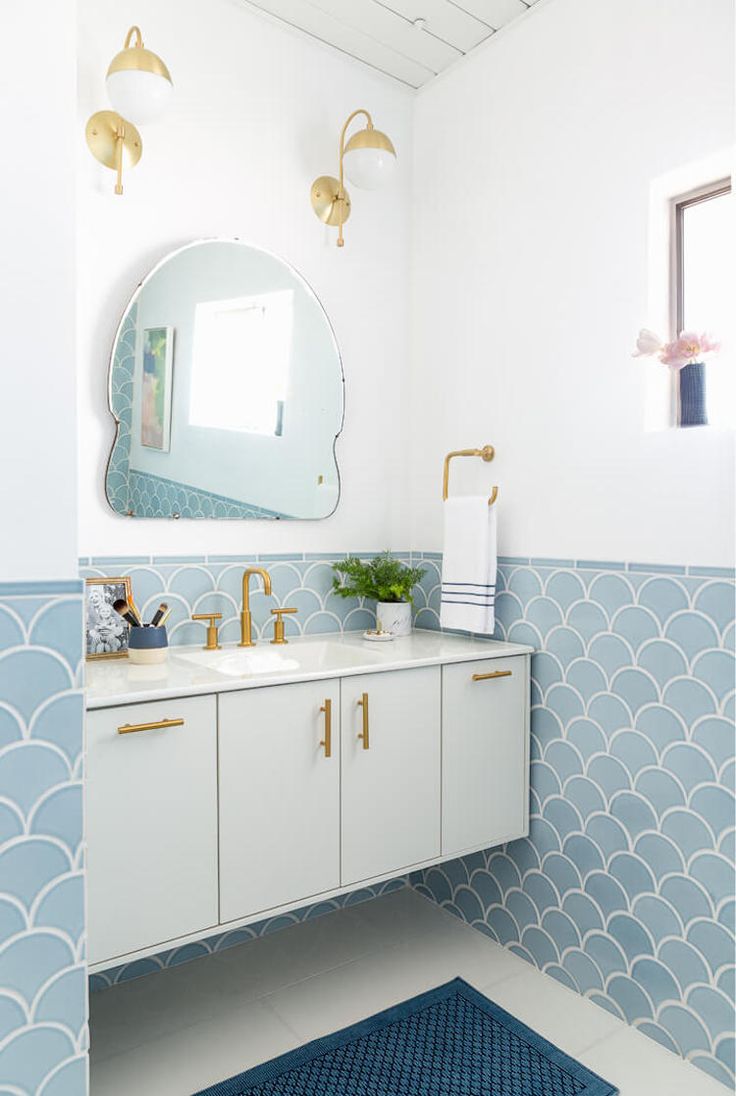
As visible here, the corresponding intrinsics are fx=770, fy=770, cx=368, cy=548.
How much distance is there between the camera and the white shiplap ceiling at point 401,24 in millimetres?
2225

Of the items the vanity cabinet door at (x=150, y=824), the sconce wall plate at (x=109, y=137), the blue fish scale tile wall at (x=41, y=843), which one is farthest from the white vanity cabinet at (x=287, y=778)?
the sconce wall plate at (x=109, y=137)

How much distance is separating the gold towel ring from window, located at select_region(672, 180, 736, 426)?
0.62 meters

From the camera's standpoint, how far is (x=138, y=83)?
1.81 metres

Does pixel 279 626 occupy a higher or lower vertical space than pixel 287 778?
higher

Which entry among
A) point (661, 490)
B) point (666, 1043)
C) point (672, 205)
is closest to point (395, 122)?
point (672, 205)

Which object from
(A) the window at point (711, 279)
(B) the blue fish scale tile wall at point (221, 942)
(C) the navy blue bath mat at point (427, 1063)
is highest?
(A) the window at point (711, 279)

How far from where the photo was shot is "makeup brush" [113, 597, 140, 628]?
1.94m

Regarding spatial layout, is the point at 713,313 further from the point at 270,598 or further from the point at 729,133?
the point at 270,598

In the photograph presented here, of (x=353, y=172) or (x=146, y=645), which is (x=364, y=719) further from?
(x=353, y=172)

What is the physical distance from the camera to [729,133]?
1748mm

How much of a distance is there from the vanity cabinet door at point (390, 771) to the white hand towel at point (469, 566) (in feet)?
0.96

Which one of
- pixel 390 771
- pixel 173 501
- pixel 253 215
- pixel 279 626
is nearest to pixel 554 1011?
pixel 390 771

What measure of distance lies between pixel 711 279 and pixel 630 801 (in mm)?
1325

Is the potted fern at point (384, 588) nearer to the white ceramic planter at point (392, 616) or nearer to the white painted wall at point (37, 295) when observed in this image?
the white ceramic planter at point (392, 616)
